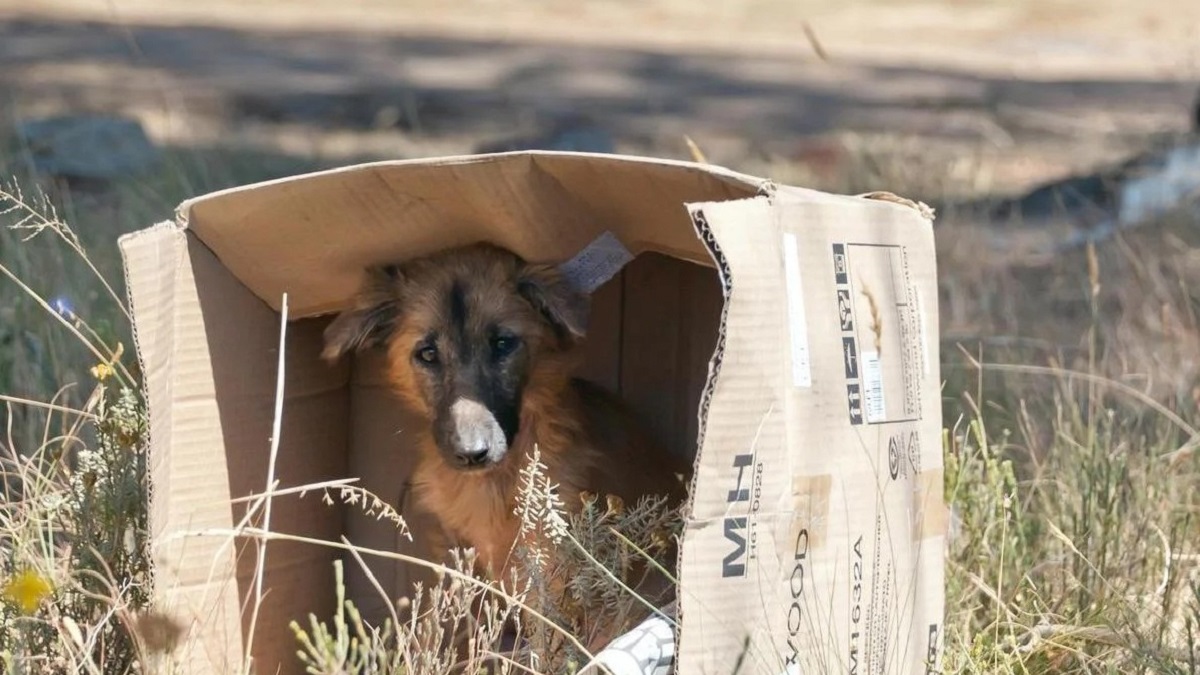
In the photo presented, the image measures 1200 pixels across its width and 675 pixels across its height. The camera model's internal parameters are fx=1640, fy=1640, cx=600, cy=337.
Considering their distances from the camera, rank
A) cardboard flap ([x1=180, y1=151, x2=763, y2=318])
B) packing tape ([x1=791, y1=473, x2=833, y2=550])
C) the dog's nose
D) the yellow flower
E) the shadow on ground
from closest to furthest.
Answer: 1. the yellow flower
2. packing tape ([x1=791, y1=473, x2=833, y2=550])
3. cardboard flap ([x1=180, y1=151, x2=763, y2=318])
4. the dog's nose
5. the shadow on ground

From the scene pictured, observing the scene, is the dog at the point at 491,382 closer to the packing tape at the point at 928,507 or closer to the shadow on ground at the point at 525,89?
the packing tape at the point at 928,507

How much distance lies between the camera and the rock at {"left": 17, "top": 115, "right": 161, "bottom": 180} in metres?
7.70

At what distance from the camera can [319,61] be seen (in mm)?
13977

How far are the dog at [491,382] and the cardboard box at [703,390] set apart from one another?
90 mm

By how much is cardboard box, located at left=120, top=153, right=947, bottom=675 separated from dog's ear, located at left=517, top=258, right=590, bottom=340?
5cm

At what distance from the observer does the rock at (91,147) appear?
7.70 metres

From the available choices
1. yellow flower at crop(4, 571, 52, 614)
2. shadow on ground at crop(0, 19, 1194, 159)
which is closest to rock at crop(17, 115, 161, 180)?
shadow on ground at crop(0, 19, 1194, 159)

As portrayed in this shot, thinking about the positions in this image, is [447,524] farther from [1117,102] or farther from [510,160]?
[1117,102]

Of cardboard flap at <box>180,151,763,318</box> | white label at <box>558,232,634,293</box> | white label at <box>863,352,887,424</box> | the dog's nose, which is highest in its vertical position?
cardboard flap at <box>180,151,763,318</box>

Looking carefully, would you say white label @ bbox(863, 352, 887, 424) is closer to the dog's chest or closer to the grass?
the grass

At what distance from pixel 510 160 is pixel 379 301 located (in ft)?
2.95

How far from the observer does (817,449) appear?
2922mm

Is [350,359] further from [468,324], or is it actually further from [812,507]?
[812,507]

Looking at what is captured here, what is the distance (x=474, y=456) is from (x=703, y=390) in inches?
25.6
